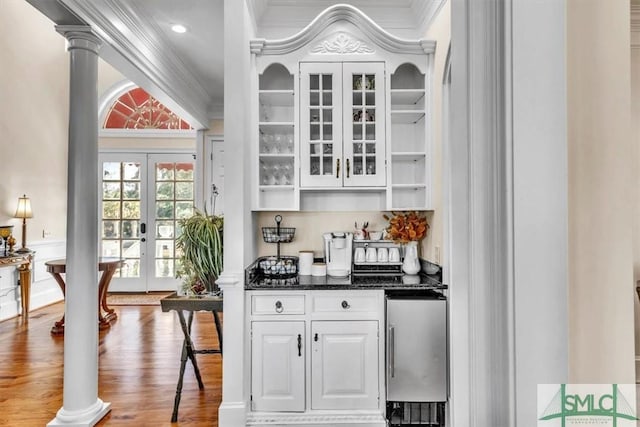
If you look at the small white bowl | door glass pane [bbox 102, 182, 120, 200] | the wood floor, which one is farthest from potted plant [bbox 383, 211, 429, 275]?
door glass pane [bbox 102, 182, 120, 200]

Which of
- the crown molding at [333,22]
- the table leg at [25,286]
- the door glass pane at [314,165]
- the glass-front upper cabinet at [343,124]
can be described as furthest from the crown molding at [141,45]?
the table leg at [25,286]

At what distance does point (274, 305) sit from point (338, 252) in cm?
67

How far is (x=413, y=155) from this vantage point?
2.80 metres

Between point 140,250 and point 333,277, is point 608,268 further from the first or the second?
point 140,250

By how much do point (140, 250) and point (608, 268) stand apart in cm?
666

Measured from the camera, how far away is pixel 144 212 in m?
6.22

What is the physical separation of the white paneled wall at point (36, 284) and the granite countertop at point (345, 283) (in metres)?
4.04

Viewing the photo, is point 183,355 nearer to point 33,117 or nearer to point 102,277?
point 102,277

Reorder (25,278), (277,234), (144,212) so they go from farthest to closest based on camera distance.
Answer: (144,212), (25,278), (277,234)

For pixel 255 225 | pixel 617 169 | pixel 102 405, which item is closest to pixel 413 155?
pixel 255 225

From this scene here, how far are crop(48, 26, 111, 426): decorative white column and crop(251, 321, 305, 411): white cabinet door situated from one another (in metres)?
1.06

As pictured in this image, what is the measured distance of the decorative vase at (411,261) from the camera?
2.81 meters

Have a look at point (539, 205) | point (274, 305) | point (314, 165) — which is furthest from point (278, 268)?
point (539, 205)

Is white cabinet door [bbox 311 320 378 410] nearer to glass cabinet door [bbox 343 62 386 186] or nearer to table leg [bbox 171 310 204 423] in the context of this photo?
table leg [bbox 171 310 204 423]
